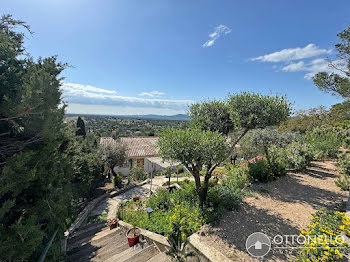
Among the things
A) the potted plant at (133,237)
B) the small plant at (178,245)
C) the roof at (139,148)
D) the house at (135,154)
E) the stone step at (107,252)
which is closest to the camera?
the small plant at (178,245)

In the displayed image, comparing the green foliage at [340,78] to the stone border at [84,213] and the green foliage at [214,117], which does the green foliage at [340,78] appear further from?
the stone border at [84,213]

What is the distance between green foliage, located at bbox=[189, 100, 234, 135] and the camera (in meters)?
6.38

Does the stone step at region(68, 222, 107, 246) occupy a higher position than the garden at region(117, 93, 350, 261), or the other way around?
the garden at region(117, 93, 350, 261)

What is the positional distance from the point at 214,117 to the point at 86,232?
25.1ft

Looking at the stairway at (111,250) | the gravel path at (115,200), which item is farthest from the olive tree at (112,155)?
the stairway at (111,250)

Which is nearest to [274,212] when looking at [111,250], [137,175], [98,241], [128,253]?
[128,253]

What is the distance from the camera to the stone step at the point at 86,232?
6.25 meters

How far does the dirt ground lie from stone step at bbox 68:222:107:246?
542 cm

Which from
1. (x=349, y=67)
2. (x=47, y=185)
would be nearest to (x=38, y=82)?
(x=47, y=185)

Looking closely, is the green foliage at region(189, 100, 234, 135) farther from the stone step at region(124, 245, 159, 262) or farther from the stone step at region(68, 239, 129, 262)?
the stone step at region(68, 239, 129, 262)

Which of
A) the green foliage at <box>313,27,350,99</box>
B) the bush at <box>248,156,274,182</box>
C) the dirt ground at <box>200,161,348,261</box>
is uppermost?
the green foliage at <box>313,27,350,99</box>

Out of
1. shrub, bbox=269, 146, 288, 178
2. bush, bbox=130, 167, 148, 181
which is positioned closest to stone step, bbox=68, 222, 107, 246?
bush, bbox=130, 167, 148, 181

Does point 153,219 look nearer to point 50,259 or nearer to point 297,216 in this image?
point 50,259

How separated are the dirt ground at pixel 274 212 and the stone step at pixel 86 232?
17.8 feet
